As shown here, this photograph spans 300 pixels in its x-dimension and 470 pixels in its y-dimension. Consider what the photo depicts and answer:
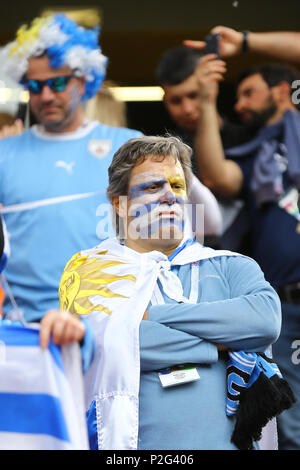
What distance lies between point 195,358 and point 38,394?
438 millimetres

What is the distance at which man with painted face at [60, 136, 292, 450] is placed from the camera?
6.76ft

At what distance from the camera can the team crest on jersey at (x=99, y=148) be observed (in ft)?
10.1

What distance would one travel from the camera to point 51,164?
3.16 meters

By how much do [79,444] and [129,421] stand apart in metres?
0.18

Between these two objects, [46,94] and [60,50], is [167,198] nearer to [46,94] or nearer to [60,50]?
[46,94]

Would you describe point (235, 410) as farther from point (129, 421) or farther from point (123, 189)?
point (123, 189)

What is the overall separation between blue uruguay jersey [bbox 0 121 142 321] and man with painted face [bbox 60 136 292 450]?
2.03 ft

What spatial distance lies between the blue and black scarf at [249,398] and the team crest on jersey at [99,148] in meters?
1.23

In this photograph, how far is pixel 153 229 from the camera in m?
2.29
